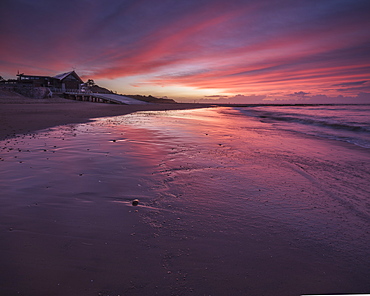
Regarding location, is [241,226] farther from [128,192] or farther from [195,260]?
[128,192]

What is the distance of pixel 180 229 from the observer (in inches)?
103

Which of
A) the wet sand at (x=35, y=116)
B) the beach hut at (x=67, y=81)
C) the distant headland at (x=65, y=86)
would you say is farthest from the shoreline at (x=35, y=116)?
the beach hut at (x=67, y=81)

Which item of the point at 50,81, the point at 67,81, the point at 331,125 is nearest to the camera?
the point at 331,125

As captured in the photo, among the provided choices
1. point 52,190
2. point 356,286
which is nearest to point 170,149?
point 52,190

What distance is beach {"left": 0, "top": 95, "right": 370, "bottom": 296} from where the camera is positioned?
185cm

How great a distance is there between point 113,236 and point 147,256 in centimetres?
57

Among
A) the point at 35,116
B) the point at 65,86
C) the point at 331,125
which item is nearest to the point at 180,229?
the point at 35,116

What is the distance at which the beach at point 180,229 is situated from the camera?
1851 mm

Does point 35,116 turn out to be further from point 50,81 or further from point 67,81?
point 67,81

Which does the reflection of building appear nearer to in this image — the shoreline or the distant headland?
the distant headland

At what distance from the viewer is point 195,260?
6.89ft

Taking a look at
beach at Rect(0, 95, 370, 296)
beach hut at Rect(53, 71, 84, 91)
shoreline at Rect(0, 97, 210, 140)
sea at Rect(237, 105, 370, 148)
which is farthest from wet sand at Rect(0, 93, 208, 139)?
beach hut at Rect(53, 71, 84, 91)

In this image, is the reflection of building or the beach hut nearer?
the reflection of building

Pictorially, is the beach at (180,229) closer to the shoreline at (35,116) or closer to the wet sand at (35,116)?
the shoreline at (35,116)
